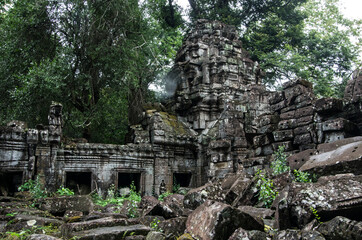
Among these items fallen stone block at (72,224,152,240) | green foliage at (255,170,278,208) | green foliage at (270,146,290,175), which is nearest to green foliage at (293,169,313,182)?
green foliage at (255,170,278,208)

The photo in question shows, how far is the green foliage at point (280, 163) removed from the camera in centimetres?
566

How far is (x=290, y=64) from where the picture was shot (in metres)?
18.3

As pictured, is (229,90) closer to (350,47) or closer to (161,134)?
(161,134)

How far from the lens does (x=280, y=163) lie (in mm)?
5953

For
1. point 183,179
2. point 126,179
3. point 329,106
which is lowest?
point 183,179

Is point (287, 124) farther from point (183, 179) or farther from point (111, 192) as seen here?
point (183, 179)

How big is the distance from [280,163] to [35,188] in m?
6.42

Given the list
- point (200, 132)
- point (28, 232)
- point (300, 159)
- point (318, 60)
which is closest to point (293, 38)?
point (318, 60)

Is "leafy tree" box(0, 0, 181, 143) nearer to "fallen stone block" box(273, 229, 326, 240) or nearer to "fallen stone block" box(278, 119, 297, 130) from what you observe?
"fallen stone block" box(278, 119, 297, 130)

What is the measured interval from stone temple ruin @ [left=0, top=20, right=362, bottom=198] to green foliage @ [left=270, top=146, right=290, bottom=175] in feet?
0.72

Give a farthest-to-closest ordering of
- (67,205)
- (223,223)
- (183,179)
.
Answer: (183,179), (67,205), (223,223)

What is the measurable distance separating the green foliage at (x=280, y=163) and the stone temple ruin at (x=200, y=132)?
22 cm

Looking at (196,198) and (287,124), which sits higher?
(287,124)

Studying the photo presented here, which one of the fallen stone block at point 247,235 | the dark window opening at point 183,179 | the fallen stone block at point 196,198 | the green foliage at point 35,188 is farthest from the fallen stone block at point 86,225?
the dark window opening at point 183,179
